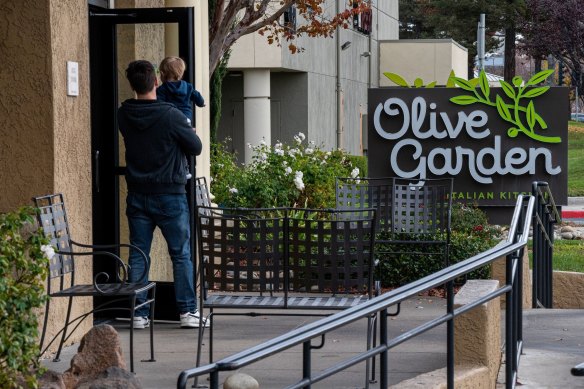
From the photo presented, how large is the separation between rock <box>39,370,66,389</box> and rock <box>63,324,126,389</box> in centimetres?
36

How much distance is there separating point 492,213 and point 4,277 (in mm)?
11274

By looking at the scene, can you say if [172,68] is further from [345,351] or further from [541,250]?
[541,250]

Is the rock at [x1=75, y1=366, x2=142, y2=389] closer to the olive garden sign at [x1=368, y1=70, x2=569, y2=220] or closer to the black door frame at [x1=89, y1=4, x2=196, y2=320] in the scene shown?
the black door frame at [x1=89, y1=4, x2=196, y2=320]

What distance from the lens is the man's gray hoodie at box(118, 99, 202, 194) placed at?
7949 mm

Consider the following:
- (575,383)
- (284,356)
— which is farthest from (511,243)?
(284,356)

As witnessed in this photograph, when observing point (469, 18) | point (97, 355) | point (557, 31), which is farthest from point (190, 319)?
point (469, 18)

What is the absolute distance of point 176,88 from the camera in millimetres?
8383

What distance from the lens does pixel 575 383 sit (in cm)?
693

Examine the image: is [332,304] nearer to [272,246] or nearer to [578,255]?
[272,246]

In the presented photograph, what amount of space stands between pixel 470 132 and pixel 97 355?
31.8 ft

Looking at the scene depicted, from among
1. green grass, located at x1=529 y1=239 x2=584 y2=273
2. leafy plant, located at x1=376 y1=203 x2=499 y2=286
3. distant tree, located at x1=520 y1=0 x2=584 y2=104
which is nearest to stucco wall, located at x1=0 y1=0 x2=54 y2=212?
leafy plant, located at x1=376 y1=203 x2=499 y2=286

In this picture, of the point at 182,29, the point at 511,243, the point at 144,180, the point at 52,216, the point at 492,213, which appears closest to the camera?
the point at 511,243

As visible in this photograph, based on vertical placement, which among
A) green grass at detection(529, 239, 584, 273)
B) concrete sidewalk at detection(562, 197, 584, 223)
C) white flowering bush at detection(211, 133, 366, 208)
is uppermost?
white flowering bush at detection(211, 133, 366, 208)

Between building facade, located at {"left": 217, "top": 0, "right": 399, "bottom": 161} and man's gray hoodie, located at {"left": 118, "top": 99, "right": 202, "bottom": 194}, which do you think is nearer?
man's gray hoodie, located at {"left": 118, "top": 99, "right": 202, "bottom": 194}
